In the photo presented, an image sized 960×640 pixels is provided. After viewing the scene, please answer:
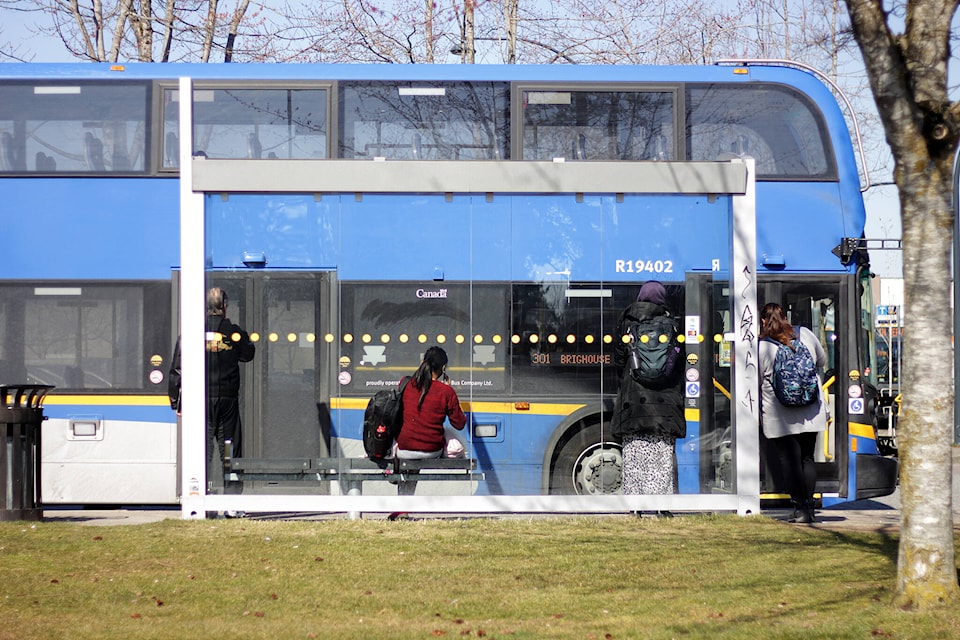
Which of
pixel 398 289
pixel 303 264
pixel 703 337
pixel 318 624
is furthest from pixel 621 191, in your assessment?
pixel 318 624

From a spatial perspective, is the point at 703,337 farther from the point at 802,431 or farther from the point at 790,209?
the point at 790,209

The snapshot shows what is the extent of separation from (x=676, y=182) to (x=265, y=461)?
3.98 metres

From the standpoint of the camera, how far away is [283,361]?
10.2m

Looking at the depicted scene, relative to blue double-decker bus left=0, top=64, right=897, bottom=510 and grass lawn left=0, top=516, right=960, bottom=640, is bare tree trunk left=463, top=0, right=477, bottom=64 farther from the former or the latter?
grass lawn left=0, top=516, right=960, bottom=640

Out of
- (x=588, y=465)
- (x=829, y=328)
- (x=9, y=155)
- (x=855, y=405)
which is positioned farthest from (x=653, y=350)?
(x=9, y=155)

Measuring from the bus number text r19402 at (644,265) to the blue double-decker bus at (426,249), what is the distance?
0.06ft

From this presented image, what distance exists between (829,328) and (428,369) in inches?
163

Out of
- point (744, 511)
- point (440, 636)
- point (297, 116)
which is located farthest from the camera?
point (297, 116)

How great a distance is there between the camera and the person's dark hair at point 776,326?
1041 cm

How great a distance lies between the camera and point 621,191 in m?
10.1

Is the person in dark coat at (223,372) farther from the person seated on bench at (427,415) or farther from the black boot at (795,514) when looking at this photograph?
the black boot at (795,514)

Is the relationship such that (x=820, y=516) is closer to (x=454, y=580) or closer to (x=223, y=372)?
(x=454, y=580)

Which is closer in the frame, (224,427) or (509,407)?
(224,427)

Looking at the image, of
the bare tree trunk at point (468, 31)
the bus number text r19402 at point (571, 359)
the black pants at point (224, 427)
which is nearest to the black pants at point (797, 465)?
the bus number text r19402 at point (571, 359)
